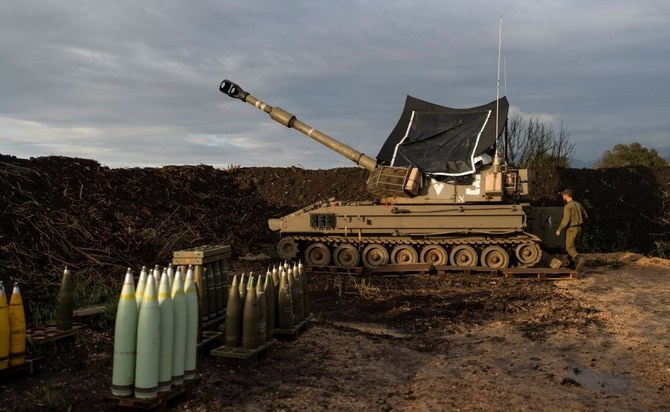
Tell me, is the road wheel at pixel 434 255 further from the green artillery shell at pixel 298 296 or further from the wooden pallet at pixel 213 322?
the wooden pallet at pixel 213 322

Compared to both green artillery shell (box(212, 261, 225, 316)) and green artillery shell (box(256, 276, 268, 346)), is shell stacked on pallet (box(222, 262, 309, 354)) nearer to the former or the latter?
green artillery shell (box(256, 276, 268, 346))

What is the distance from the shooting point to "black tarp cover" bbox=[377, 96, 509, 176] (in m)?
14.4

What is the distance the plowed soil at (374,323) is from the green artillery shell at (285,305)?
0.90ft

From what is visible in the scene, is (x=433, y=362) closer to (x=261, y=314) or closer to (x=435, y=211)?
(x=261, y=314)

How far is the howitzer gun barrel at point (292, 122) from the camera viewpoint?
16.2m

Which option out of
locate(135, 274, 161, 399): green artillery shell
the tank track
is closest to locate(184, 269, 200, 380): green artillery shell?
locate(135, 274, 161, 399): green artillery shell

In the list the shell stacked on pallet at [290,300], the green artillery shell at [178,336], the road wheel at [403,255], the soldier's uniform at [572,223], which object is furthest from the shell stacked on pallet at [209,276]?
the soldier's uniform at [572,223]

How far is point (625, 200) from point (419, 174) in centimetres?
1112

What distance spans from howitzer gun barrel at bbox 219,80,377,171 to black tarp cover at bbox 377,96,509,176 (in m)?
0.89

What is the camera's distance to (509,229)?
13938 mm

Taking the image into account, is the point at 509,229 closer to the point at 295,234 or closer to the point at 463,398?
the point at 295,234

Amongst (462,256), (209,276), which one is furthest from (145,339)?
(462,256)

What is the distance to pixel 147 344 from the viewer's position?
4727 millimetres

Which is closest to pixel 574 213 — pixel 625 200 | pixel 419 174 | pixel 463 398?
pixel 419 174
